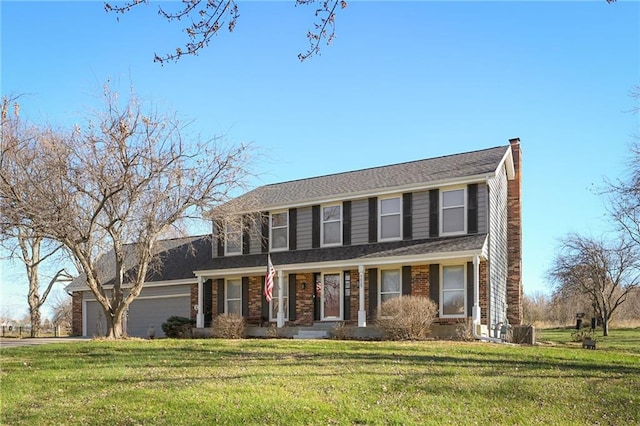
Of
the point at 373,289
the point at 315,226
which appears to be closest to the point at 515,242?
the point at 373,289

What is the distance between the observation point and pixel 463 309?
21.8 metres

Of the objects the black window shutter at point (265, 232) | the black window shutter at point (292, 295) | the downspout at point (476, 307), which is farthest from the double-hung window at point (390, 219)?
the black window shutter at point (265, 232)

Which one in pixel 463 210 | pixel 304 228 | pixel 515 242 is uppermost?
pixel 463 210

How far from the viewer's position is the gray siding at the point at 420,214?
23031 mm

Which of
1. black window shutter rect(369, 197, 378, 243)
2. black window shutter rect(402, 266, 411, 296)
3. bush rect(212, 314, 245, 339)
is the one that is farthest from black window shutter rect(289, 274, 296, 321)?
black window shutter rect(402, 266, 411, 296)

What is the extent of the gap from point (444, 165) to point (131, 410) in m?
16.8

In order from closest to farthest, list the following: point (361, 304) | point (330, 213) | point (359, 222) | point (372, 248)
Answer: point (361, 304), point (372, 248), point (359, 222), point (330, 213)

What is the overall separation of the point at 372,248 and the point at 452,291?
10.5 ft

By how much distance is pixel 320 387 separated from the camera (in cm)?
1113

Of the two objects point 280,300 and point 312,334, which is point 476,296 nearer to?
point 312,334

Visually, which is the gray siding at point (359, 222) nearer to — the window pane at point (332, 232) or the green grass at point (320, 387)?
the window pane at point (332, 232)

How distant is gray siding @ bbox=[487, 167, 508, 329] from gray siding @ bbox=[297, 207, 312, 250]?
22.5 ft

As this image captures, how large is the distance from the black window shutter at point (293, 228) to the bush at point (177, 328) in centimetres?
515

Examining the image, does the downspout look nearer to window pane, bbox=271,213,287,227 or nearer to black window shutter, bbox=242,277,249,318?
window pane, bbox=271,213,287,227
